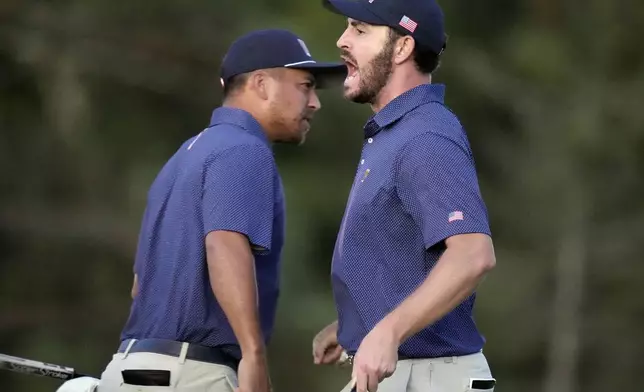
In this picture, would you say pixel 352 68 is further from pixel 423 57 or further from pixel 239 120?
pixel 239 120

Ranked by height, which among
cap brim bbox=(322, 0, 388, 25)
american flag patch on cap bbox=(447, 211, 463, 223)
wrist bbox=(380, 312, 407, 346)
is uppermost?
cap brim bbox=(322, 0, 388, 25)

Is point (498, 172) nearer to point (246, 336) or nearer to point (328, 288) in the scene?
point (328, 288)

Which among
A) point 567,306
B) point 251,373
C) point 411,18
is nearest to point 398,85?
point 411,18

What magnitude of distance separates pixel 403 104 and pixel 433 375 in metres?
0.68

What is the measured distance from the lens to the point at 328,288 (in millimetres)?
8977

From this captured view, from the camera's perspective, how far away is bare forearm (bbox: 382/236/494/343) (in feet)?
10.1

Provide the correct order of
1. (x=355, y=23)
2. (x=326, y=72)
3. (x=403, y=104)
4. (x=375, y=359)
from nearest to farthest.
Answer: (x=375, y=359) < (x=403, y=104) < (x=355, y=23) < (x=326, y=72)

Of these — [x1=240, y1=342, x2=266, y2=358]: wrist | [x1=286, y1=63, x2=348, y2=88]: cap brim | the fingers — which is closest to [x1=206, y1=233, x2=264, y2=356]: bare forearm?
[x1=240, y1=342, x2=266, y2=358]: wrist

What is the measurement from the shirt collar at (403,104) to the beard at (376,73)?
2.8 inches

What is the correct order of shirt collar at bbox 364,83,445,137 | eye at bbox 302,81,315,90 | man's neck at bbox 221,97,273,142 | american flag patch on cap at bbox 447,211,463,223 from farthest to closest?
eye at bbox 302,81,315,90
man's neck at bbox 221,97,273,142
shirt collar at bbox 364,83,445,137
american flag patch on cap at bbox 447,211,463,223

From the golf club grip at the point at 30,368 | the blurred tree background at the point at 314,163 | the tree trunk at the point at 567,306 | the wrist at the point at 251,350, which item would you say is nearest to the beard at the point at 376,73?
the wrist at the point at 251,350

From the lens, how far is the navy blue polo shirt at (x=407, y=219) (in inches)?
129

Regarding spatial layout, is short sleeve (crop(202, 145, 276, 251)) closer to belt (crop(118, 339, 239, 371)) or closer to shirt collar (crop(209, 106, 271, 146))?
shirt collar (crop(209, 106, 271, 146))

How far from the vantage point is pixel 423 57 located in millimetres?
3658
